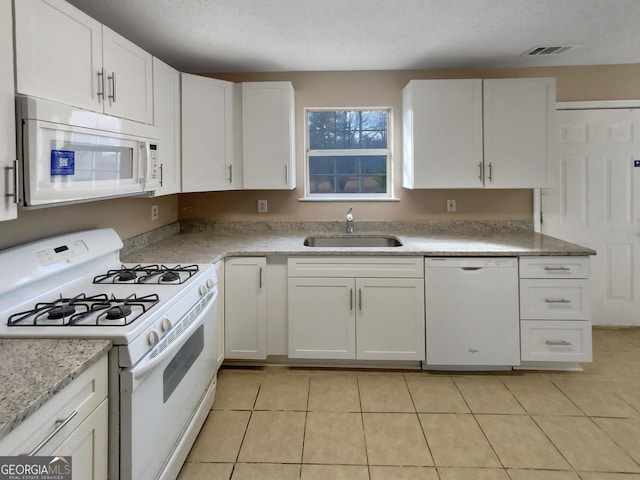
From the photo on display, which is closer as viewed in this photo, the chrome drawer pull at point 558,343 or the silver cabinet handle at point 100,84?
the silver cabinet handle at point 100,84

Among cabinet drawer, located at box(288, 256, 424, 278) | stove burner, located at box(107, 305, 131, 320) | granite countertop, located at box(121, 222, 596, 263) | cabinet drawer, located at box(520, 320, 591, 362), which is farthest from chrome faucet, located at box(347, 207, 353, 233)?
stove burner, located at box(107, 305, 131, 320)

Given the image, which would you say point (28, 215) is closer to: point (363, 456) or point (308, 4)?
point (308, 4)

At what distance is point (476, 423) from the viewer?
2.23m

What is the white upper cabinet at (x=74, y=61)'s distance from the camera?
54.7 inches

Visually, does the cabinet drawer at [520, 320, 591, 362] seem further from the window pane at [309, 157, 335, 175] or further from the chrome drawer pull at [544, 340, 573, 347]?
the window pane at [309, 157, 335, 175]

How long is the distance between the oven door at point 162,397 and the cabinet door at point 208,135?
3.80ft

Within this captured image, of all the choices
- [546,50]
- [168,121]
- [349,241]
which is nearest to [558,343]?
[349,241]

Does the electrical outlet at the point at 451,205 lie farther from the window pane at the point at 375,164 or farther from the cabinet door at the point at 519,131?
the window pane at the point at 375,164

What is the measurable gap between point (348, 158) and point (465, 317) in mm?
1685

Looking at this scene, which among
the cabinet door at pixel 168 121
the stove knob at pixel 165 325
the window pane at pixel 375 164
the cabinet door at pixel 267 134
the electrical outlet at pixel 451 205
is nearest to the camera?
the stove knob at pixel 165 325

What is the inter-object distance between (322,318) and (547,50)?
8.24ft

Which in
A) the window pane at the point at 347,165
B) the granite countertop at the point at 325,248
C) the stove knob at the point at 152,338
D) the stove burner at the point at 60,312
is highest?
the window pane at the point at 347,165

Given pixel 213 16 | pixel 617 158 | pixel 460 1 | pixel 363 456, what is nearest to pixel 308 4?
pixel 213 16

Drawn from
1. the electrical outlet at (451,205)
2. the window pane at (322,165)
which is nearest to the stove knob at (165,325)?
the window pane at (322,165)
